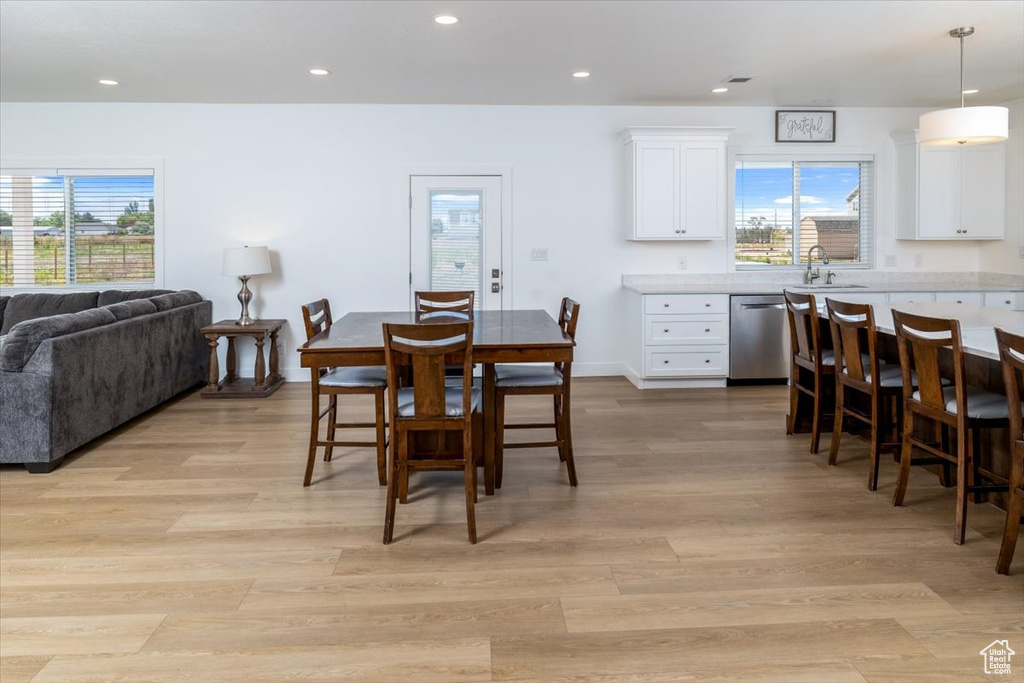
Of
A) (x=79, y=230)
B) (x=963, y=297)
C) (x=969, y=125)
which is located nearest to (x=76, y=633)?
(x=969, y=125)

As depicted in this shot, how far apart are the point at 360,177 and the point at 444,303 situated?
2.19 metres

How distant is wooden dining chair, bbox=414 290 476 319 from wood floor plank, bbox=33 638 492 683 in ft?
8.80

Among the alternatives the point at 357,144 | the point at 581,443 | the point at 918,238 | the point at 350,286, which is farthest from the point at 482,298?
the point at 918,238

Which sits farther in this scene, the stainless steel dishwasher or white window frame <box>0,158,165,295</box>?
white window frame <box>0,158,165,295</box>

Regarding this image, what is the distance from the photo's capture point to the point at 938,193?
6570 millimetres

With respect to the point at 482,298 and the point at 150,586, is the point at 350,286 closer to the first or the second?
the point at 482,298

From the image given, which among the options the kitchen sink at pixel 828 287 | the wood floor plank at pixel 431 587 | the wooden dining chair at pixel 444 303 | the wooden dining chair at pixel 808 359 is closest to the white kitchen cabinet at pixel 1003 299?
the kitchen sink at pixel 828 287

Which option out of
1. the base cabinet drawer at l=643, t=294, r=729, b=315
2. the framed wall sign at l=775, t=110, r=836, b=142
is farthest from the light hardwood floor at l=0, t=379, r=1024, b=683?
the framed wall sign at l=775, t=110, r=836, b=142

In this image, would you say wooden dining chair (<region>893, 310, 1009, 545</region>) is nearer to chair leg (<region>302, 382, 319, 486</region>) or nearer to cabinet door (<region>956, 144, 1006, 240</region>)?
chair leg (<region>302, 382, 319, 486</region>)

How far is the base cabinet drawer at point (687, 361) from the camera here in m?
6.26

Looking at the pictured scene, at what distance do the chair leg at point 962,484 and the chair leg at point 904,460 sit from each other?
34cm

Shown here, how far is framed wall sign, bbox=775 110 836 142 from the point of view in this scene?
672 centimetres

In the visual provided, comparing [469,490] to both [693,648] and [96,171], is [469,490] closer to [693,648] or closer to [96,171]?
[693,648]

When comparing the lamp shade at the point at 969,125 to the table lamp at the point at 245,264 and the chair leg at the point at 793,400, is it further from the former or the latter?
the table lamp at the point at 245,264
